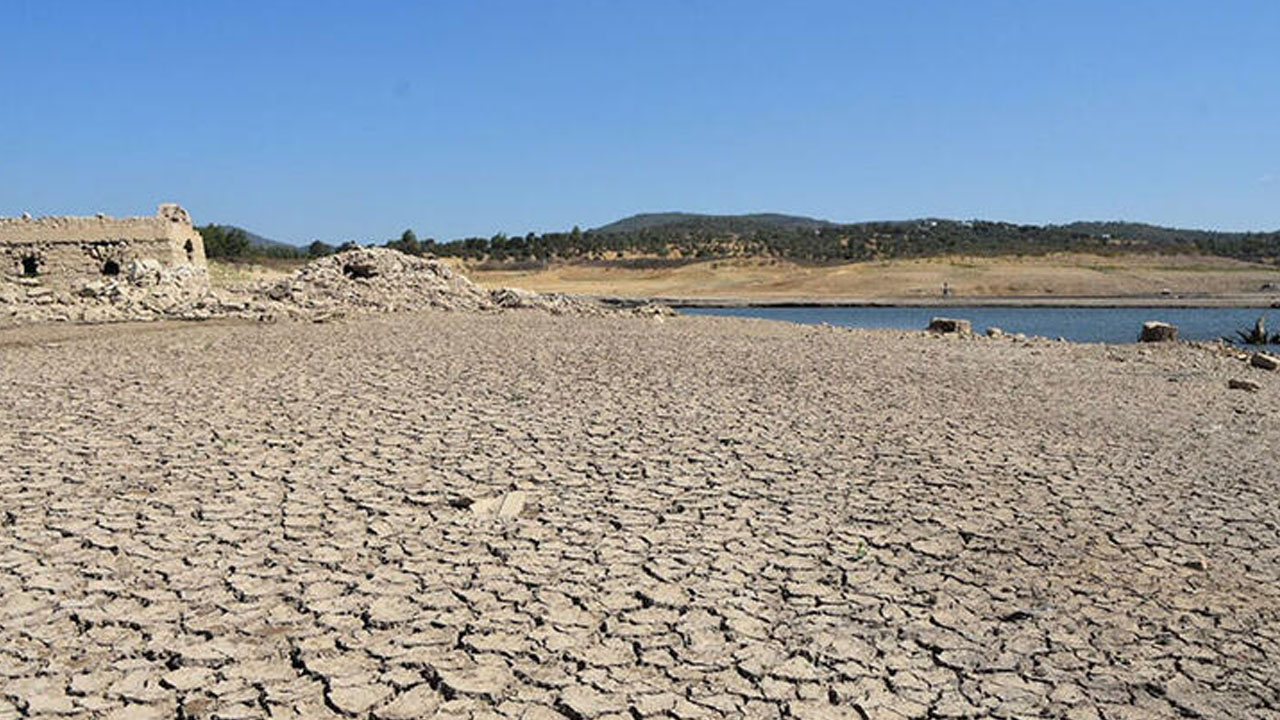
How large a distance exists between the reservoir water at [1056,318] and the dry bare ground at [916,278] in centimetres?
689

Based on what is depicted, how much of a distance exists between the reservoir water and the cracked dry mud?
70.3ft

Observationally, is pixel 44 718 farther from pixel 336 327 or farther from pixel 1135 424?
pixel 336 327

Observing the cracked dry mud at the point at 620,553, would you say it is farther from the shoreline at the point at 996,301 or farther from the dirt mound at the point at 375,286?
the shoreline at the point at 996,301

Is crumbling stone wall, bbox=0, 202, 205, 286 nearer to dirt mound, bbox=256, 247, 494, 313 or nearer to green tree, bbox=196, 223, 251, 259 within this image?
dirt mound, bbox=256, 247, 494, 313

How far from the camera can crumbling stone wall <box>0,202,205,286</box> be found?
862 inches

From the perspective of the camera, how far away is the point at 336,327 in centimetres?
1614

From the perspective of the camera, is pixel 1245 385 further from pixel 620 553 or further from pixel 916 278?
pixel 916 278

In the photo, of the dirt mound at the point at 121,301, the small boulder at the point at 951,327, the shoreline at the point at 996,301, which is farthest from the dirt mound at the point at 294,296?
the shoreline at the point at 996,301

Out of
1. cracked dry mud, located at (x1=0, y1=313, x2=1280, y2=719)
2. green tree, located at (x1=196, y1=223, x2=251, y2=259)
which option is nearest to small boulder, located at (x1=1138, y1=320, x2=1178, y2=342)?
cracked dry mud, located at (x1=0, y1=313, x2=1280, y2=719)

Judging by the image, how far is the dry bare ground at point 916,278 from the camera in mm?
54531

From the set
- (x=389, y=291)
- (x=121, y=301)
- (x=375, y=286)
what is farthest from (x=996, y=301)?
(x=121, y=301)

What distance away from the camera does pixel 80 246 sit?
74.0 ft

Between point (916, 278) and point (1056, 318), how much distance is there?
18.4m

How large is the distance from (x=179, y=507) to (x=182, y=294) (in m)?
15.3
